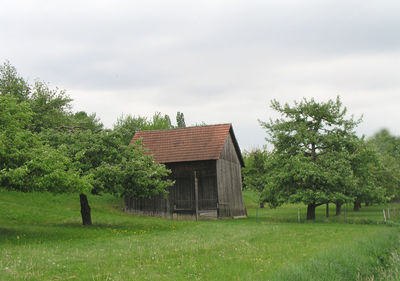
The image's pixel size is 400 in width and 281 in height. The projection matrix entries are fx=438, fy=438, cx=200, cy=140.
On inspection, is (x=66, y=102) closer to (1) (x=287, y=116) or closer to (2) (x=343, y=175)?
(1) (x=287, y=116)

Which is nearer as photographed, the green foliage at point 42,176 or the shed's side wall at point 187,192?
the green foliage at point 42,176

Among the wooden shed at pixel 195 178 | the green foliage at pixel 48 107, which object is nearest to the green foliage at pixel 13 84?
the green foliage at pixel 48 107

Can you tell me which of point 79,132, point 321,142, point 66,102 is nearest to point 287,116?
point 321,142

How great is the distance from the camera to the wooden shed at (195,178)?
34.8 metres

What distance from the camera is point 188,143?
1444 inches

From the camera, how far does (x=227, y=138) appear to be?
125ft

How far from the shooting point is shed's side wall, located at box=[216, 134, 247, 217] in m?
35.4

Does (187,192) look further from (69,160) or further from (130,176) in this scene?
(69,160)

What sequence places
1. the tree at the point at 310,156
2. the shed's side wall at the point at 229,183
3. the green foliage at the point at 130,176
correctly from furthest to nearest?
the shed's side wall at the point at 229,183 < the tree at the point at 310,156 < the green foliage at the point at 130,176

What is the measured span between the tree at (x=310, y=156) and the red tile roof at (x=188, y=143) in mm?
4465

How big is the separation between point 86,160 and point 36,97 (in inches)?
970

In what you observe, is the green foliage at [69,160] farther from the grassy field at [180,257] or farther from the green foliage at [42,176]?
the grassy field at [180,257]

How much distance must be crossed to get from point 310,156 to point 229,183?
27.4 ft

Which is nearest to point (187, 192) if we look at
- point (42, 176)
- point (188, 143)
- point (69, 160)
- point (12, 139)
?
point (188, 143)
